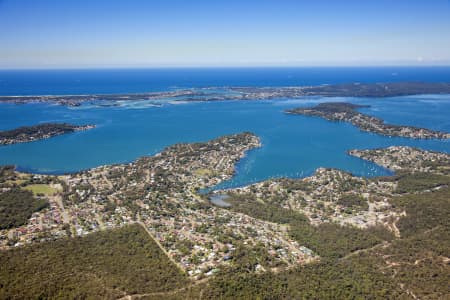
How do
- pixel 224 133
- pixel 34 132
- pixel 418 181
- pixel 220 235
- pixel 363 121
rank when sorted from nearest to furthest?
1. pixel 220 235
2. pixel 418 181
3. pixel 34 132
4. pixel 224 133
5. pixel 363 121

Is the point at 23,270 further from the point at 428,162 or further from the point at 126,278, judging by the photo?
the point at 428,162

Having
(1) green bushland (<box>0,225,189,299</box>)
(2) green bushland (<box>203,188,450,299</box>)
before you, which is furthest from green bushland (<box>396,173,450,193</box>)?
(1) green bushland (<box>0,225,189,299</box>)

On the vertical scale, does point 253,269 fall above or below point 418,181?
below

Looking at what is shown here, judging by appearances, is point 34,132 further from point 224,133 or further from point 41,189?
point 224,133

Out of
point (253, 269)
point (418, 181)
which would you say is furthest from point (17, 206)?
point (418, 181)

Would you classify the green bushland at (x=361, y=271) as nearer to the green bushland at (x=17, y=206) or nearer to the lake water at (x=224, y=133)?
the lake water at (x=224, y=133)

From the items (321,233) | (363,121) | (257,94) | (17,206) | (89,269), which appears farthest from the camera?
(257,94)
